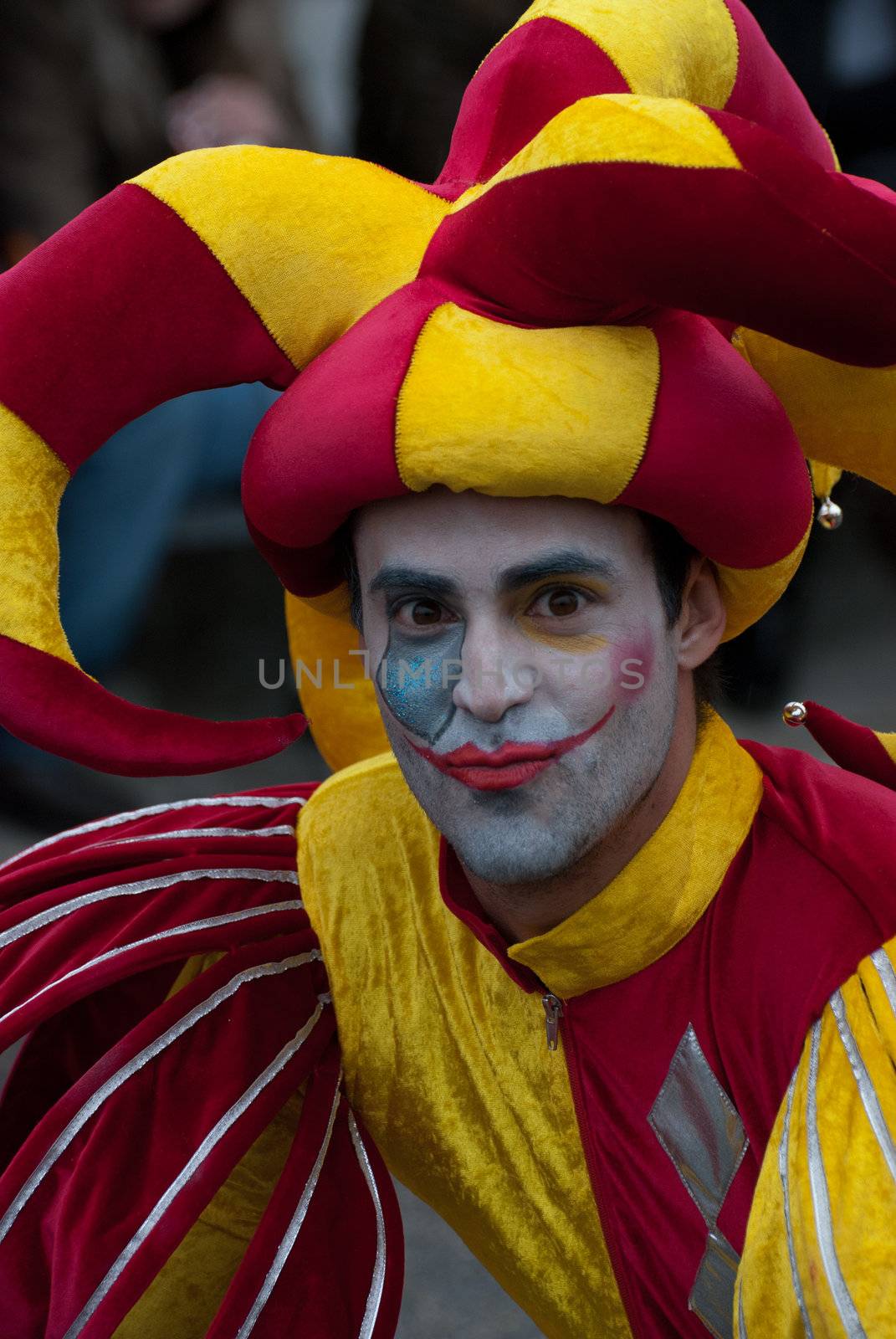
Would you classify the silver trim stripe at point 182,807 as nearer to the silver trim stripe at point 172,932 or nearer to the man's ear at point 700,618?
the silver trim stripe at point 172,932

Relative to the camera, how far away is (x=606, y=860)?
1424 millimetres

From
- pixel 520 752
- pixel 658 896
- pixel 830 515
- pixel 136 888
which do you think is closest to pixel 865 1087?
pixel 658 896

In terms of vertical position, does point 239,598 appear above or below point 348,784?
below

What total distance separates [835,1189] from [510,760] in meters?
0.41

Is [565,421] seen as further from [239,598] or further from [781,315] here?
[239,598]

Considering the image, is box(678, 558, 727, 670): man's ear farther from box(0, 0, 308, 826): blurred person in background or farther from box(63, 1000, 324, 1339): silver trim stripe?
box(0, 0, 308, 826): blurred person in background

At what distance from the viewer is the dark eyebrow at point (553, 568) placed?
4.19 feet

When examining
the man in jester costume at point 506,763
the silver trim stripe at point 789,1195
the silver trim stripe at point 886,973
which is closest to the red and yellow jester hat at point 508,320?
the man in jester costume at point 506,763

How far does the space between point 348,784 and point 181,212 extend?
1.97 ft

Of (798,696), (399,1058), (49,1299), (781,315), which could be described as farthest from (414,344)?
(798,696)

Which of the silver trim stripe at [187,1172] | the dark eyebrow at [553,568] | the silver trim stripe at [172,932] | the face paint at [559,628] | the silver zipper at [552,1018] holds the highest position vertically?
the dark eyebrow at [553,568]

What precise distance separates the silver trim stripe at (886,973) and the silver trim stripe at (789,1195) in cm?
10

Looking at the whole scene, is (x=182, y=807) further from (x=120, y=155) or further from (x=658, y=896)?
(x=120, y=155)

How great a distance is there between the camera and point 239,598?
4520 millimetres
